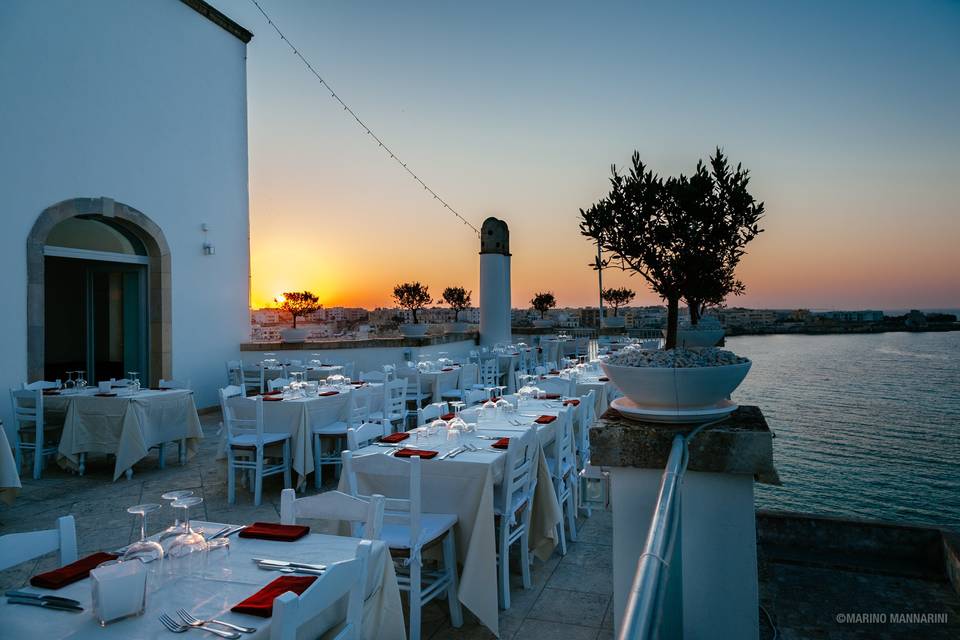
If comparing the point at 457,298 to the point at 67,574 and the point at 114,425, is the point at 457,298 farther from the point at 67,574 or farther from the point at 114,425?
the point at 67,574

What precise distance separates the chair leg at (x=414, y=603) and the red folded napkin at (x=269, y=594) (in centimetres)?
118

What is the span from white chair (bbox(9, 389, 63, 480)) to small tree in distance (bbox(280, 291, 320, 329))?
18.9ft

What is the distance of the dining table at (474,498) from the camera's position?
9.88ft

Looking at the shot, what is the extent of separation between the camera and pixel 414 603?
285cm

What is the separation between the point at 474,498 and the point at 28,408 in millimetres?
5972

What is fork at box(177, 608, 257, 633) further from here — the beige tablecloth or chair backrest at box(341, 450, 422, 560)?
the beige tablecloth

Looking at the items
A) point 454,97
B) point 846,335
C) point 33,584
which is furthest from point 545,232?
point 846,335

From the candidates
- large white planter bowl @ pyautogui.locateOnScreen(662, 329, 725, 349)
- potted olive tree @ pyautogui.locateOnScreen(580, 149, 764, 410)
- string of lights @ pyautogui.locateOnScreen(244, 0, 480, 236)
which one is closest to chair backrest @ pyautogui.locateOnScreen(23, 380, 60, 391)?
potted olive tree @ pyautogui.locateOnScreen(580, 149, 764, 410)

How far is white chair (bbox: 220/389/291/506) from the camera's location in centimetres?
514

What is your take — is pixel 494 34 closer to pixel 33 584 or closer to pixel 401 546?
pixel 401 546

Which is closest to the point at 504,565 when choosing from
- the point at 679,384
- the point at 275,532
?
the point at 275,532

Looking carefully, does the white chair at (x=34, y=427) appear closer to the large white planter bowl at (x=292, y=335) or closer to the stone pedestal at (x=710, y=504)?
the large white planter bowl at (x=292, y=335)

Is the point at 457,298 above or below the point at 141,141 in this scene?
below

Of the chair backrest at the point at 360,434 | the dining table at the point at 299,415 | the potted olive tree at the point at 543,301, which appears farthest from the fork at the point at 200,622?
the potted olive tree at the point at 543,301
